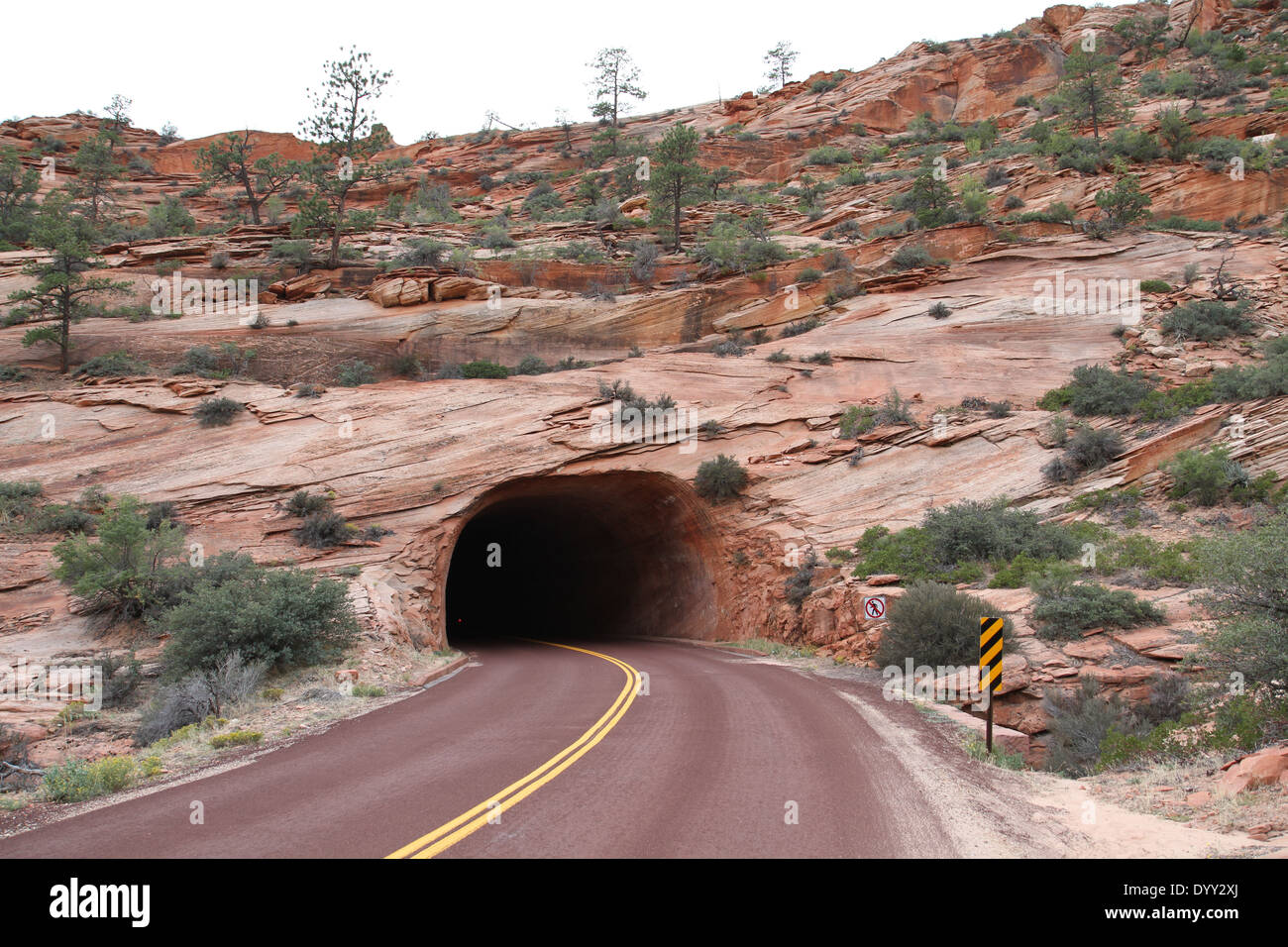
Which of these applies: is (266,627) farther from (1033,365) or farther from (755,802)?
(1033,365)

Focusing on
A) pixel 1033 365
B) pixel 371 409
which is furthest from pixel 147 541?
pixel 1033 365

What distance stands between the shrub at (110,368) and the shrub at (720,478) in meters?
20.5

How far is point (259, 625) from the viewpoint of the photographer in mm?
12891

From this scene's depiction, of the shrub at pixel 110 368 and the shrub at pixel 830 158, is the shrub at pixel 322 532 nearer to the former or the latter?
the shrub at pixel 110 368

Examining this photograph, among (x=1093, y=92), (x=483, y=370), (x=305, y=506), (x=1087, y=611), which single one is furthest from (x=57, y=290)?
(x=1093, y=92)

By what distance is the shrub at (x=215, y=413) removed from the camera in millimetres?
23250

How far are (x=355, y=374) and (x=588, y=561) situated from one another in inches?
541

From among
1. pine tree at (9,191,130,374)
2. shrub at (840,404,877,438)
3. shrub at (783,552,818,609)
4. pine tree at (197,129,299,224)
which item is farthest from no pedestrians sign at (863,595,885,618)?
pine tree at (197,129,299,224)

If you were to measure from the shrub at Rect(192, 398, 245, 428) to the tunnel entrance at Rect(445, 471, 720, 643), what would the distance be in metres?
8.51

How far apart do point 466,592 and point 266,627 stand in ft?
92.7

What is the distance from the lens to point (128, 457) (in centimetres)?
2186

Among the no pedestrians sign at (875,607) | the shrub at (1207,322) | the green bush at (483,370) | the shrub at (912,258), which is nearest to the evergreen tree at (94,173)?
the green bush at (483,370)

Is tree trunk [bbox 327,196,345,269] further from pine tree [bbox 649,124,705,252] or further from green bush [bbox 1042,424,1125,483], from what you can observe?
green bush [bbox 1042,424,1125,483]

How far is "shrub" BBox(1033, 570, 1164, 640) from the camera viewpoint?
11.9 meters
